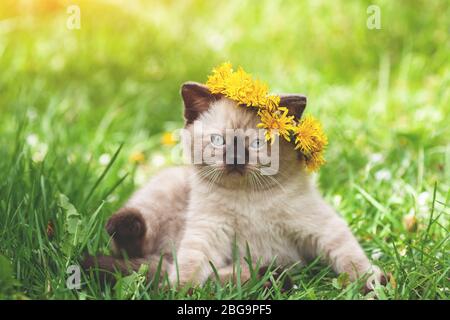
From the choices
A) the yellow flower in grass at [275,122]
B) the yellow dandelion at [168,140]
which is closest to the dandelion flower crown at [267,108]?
the yellow flower in grass at [275,122]

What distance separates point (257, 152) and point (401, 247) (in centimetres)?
86

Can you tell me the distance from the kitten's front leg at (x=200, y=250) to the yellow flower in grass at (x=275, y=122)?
41 centimetres

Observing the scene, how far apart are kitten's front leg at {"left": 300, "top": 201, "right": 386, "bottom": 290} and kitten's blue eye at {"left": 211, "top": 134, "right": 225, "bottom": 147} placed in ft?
1.46

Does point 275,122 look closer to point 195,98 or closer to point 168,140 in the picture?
point 195,98

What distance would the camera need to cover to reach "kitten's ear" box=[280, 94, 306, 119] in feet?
7.75

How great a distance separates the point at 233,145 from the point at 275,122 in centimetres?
17

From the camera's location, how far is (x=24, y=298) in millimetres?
2068

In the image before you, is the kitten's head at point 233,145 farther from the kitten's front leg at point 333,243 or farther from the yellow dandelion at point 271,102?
Answer: the kitten's front leg at point 333,243

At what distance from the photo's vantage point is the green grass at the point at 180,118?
2.38 m

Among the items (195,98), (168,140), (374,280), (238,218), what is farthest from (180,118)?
(374,280)

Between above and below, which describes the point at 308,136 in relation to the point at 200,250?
above

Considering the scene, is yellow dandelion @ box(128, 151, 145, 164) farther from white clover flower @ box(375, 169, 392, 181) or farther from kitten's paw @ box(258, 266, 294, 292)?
kitten's paw @ box(258, 266, 294, 292)

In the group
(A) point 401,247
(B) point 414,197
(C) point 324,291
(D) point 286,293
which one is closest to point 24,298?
(D) point 286,293

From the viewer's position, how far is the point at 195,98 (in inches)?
97.0
